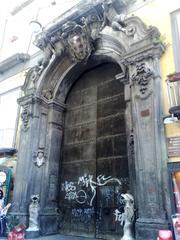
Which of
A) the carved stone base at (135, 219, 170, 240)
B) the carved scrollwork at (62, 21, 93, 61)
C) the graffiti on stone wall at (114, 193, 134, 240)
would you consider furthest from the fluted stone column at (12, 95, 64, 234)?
the carved stone base at (135, 219, 170, 240)

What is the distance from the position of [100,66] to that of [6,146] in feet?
15.4

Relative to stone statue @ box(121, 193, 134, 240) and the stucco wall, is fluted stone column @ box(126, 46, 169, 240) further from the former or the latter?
stone statue @ box(121, 193, 134, 240)

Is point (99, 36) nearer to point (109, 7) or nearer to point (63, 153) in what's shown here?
point (109, 7)

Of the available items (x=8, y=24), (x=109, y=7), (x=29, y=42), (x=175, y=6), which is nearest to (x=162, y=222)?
(x=175, y=6)

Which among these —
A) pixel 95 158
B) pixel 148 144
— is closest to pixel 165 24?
pixel 148 144

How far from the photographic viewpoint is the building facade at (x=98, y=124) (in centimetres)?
535

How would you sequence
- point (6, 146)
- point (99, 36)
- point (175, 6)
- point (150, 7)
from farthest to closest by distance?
1. point (6, 146)
2. point (99, 36)
3. point (150, 7)
4. point (175, 6)

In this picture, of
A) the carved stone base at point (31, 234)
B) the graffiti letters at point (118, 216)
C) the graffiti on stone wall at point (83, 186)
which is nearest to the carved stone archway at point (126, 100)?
the carved stone base at point (31, 234)

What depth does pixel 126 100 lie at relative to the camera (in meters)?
6.54

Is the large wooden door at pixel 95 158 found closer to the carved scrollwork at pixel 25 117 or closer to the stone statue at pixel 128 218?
the stone statue at pixel 128 218

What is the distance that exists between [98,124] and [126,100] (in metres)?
1.49

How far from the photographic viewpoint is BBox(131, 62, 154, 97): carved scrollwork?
5.77m

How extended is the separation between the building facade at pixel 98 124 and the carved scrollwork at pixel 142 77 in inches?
1.0

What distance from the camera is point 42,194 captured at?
24.3 feet
